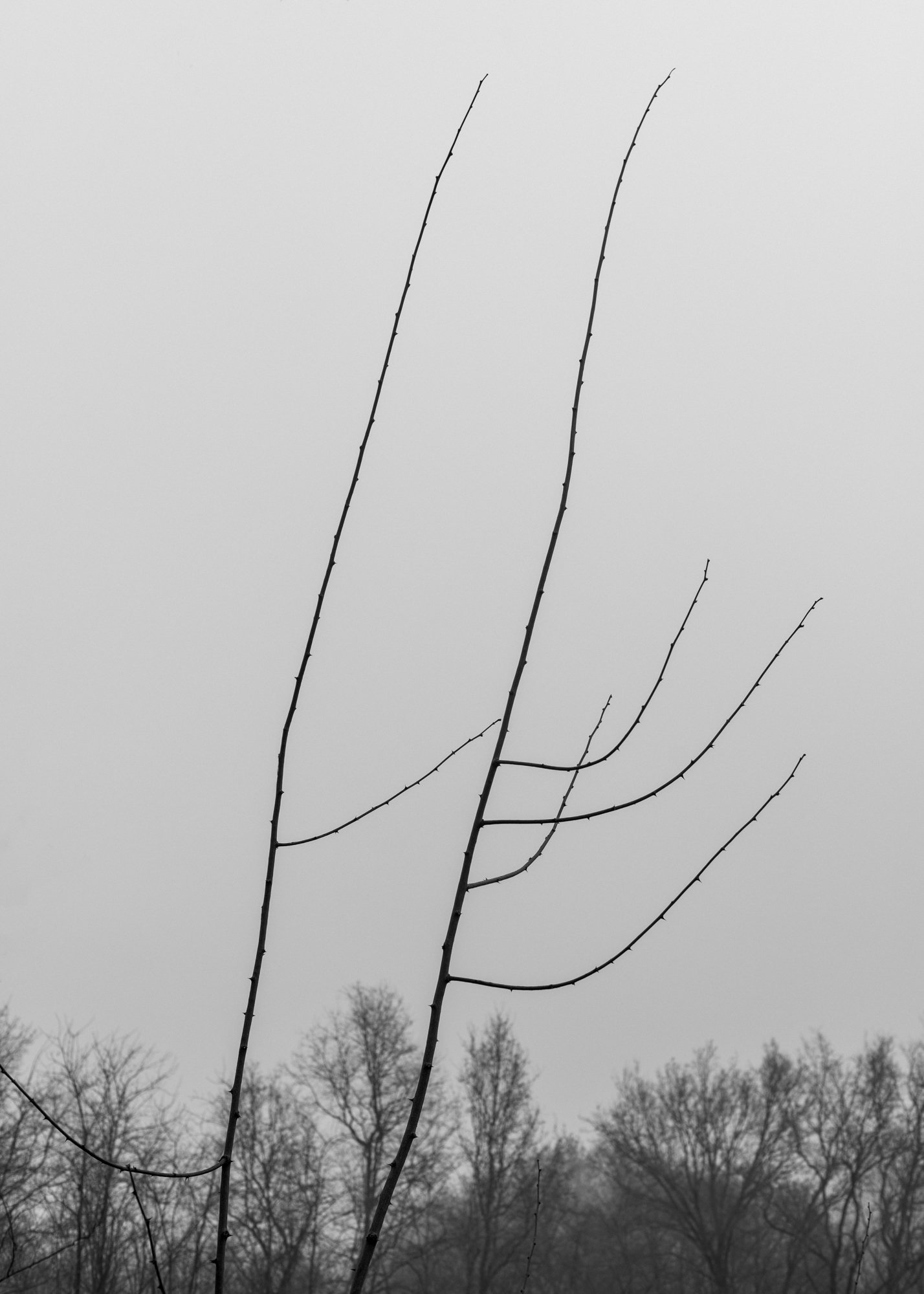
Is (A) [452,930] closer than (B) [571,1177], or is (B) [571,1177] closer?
(A) [452,930]

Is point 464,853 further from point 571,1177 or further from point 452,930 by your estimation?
point 571,1177

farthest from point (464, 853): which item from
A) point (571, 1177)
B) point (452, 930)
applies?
point (571, 1177)

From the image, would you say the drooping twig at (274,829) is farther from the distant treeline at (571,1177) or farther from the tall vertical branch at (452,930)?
the distant treeline at (571,1177)

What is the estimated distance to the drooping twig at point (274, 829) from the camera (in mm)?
1417

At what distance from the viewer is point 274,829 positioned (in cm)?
160

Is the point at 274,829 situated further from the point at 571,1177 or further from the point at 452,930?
the point at 571,1177

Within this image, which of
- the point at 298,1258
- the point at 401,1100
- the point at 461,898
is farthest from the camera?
the point at 401,1100

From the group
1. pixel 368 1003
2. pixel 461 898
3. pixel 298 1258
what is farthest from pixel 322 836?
pixel 368 1003

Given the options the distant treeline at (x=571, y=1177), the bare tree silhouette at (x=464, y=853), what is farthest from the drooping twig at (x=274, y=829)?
the distant treeline at (x=571, y=1177)

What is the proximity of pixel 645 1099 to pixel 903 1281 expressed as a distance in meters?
9.73

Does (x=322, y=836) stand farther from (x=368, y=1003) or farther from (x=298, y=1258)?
(x=368, y=1003)

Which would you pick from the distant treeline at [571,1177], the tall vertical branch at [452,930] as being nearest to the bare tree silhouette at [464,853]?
the tall vertical branch at [452,930]

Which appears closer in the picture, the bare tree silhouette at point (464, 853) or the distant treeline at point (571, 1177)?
the bare tree silhouette at point (464, 853)

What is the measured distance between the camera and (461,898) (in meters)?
1.47
